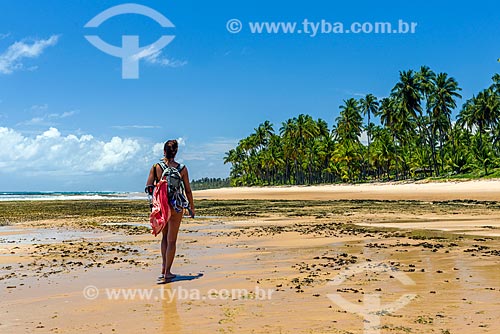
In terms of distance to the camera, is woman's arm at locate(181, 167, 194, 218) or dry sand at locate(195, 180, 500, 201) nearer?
woman's arm at locate(181, 167, 194, 218)

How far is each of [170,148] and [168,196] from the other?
0.74 m

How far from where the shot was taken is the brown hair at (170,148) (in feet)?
24.1

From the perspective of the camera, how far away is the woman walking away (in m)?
7.31

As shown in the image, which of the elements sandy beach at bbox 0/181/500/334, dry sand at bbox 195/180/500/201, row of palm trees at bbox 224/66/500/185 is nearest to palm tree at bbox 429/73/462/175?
row of palm trees at bbox 224/66/500/185

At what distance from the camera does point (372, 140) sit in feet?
378

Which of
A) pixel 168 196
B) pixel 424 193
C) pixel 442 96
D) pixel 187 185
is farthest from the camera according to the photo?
pixel 442 96

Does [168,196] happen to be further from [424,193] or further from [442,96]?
[442,96]

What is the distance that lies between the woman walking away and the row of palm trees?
6373cm

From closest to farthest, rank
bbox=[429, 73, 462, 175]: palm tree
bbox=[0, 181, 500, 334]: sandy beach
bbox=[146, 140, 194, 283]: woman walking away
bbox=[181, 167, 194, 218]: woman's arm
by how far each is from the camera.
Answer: bbox=[0, 181, 500, 334]: sandy beach < bbox=[146, 140, 194, 283]: woman walking away < bbox=[181, 167, 194, 218]: woman's arm < bbox=[429, 73, 462, 175]: palm tree

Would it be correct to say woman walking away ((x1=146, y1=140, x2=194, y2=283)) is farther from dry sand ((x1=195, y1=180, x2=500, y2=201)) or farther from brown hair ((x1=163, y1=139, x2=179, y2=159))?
dry sand ((x1=195, y1=180, x2=500, y2=201))

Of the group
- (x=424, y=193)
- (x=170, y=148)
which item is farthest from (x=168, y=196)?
(x=424, y=193)

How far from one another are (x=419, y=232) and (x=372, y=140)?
10539 cm

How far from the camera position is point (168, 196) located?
733cm

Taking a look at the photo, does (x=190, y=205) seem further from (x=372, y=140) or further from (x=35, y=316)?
(x=372, y=140)
